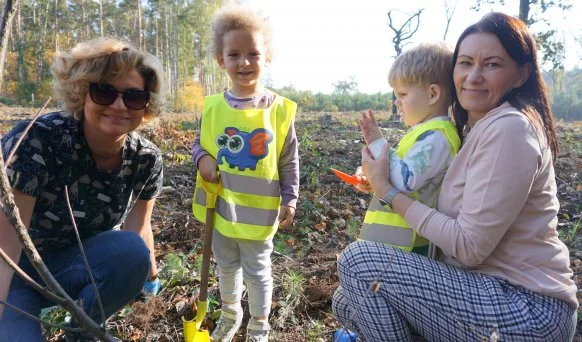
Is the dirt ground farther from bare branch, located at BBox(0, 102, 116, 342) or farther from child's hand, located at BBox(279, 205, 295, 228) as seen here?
bare branch, located at BBox(0, 102, 116, 342)

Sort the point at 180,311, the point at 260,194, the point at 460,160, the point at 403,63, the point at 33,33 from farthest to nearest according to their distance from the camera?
the point at 33,33 → the point at 180,311 → the point at 260,194 → the point at 403,63 → the point at 460,160

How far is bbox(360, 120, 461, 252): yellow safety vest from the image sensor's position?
160 centimetres

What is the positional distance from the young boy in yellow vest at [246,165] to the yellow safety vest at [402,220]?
545 mm

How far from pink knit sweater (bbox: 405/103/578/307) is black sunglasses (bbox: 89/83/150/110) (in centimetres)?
122

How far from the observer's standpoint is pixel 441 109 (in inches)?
67.9

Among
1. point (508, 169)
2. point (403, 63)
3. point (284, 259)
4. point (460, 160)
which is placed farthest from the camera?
point (284, 259)

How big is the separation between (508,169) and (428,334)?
0.64 m

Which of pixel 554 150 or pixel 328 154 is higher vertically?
pixel 554 150

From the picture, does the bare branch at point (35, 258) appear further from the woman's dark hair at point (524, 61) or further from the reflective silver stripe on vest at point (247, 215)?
the woman's dark hair at point (524, 61)

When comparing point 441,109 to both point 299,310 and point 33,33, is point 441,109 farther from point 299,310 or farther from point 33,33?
point 33,33

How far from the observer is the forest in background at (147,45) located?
2611 centimetres

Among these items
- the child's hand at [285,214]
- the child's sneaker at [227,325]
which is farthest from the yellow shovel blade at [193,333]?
the child's hand at [285,214]

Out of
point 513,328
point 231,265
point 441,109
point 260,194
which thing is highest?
point 441,109

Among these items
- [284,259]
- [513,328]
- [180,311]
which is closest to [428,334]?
[513,328]
